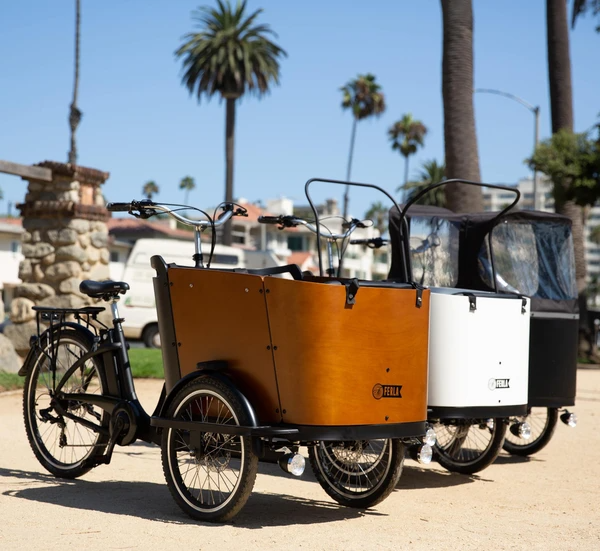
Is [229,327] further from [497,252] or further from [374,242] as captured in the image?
[497,252]

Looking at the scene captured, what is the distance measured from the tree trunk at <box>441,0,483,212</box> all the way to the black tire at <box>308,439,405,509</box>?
10649 mm

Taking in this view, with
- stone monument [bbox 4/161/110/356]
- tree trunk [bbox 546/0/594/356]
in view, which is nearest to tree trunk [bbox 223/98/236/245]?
tree trunk [bbox 546/0/594/356]

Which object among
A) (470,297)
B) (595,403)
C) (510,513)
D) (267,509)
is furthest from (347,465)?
(595,403)

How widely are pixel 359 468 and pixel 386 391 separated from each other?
2.64ft

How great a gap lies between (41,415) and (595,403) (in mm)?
8522

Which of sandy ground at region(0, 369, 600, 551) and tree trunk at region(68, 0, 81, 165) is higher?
tree trunk at region(68, 0, 81, 165)

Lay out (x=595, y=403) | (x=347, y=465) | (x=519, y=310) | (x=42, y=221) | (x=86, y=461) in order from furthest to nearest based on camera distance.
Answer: (x=42, y=221)
(x=595, y=403)
(x=519, y=310)
(x=86, y=461)
(x=347, y=465)

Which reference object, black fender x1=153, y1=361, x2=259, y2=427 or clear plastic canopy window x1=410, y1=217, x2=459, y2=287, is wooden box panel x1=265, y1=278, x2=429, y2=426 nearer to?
black fender x1=153, y1=361, x2=259, y2=427

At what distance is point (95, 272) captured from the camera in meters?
15.2

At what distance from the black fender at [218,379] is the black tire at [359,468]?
1.87 ft

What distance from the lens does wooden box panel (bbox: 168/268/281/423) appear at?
5.21m

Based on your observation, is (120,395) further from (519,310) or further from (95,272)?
(95,272)

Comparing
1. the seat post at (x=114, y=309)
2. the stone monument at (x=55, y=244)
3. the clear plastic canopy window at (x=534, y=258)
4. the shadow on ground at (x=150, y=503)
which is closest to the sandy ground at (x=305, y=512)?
the shadow on ground at (x=150, y=503)

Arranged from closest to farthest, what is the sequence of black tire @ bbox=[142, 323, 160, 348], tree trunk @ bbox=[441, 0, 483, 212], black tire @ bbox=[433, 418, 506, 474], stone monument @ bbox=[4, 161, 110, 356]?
black tire @ bbox=[433, 418, 506, 474] < stone monument @ bbox=[4, 161, 110, 356] < tree trunk @ bbox=[441, 0, 483, 212] < black tire @ bbox=[142, 323, 160, 348]
